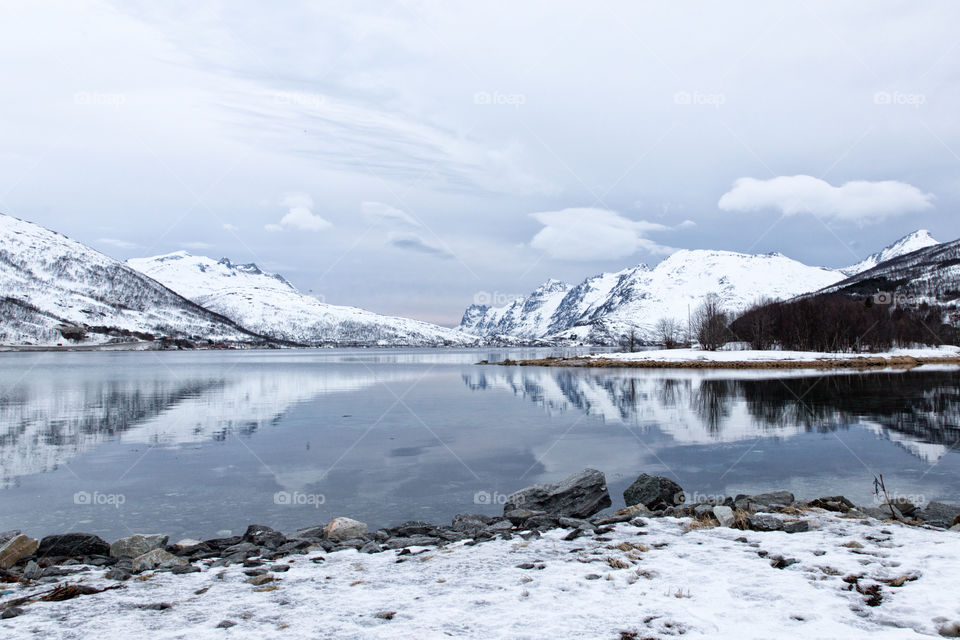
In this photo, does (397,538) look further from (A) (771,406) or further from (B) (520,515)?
(A) (771,406)

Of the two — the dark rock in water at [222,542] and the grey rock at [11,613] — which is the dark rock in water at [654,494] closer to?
the dark rock in water at [222,542]

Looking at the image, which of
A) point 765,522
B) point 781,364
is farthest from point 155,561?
point 781,364

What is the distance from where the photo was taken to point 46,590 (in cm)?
902

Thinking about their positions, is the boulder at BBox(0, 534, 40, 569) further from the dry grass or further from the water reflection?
the dry grass

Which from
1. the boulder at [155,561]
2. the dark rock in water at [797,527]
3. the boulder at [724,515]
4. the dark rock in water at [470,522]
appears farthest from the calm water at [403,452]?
the dark rock in water at [797,527]

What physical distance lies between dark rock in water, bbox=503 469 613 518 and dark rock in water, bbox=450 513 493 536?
1044 millimetres

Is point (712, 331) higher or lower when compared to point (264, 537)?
higher

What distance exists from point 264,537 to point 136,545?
2240 millimetres

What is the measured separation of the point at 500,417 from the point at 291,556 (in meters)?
22.9

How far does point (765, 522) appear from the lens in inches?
455

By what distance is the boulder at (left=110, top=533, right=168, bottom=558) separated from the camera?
10.9 metres

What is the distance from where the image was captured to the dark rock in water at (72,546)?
1116 cm

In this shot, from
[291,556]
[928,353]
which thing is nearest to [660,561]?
[291,556]

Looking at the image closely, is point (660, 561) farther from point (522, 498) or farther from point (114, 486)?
point (114, 486)
